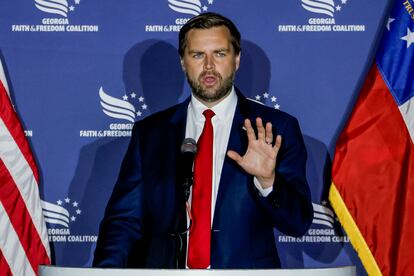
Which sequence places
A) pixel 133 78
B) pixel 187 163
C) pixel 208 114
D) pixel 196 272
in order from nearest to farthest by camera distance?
1. pixel 196 272
2. pixel 187 163
3. pixel 208 114
4. pixel 133 78

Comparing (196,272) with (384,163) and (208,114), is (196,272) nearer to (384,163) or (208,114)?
(208,114)

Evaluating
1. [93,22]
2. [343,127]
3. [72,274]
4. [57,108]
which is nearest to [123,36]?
[93,22]

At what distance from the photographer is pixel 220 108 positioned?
345cm

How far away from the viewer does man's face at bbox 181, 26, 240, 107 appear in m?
3.39

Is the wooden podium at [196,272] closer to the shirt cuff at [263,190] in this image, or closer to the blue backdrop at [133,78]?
the shirt cuff at [263,190]

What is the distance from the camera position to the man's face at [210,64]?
3.39 metres

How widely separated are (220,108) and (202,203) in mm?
479

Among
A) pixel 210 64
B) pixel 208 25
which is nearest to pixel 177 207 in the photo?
pixel 210 64

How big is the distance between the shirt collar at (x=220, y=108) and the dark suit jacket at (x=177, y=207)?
0.04 metres

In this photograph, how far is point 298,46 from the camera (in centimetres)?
406

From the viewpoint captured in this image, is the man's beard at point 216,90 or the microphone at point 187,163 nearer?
the microphone at point 187,163

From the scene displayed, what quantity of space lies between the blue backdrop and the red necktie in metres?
0.81

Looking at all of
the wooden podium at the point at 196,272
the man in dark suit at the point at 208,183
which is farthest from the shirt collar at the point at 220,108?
the wooden podium at the point at 196,272

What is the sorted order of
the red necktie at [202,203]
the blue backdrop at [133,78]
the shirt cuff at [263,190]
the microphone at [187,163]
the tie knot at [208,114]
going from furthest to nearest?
1. the blue backdrop at [133,78]
2. the tie knot at [208,114]
3. the red necktie at [202,203]
4. the shirt cuff at [263,190]
5. the microphone at [187,163]
